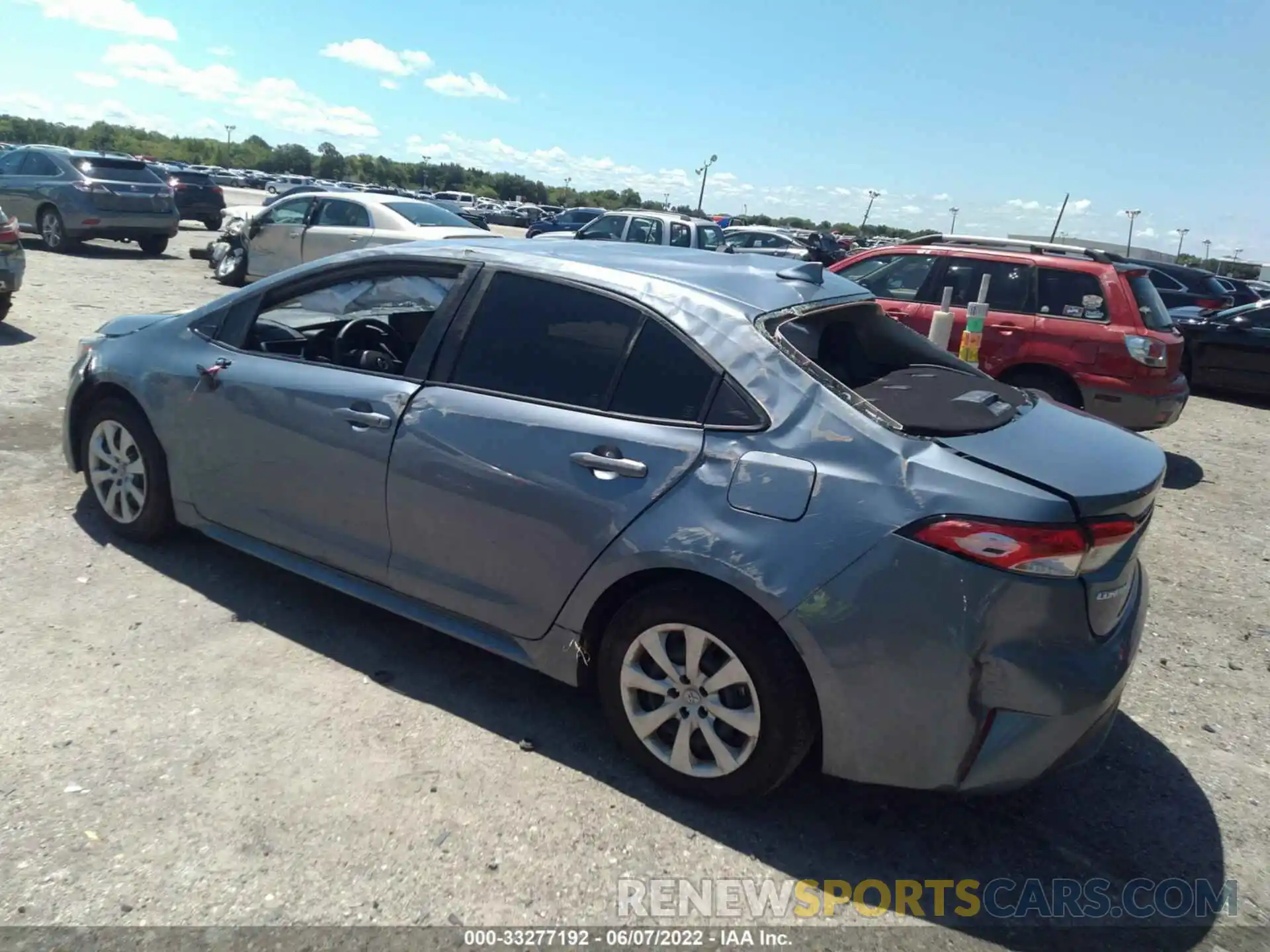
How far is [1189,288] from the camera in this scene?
708 inches

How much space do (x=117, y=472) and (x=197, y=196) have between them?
78.3ft

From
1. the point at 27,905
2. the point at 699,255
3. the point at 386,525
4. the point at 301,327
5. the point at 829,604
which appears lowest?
the point at 27,905

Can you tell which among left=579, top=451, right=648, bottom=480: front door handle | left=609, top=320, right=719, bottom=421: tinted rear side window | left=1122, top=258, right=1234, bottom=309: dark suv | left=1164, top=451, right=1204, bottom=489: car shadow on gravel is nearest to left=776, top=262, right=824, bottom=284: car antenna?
left=609, top=320, right=719, bottom=421: tinted rear side window

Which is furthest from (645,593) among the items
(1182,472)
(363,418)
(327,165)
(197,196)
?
(327,165)

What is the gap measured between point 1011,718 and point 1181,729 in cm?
170

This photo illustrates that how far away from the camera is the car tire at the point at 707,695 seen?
2781 millimetres

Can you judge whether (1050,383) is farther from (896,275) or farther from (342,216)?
(342,216)

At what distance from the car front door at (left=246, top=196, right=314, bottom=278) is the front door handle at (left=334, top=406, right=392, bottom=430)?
410 inches

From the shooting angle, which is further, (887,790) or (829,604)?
(887,790)

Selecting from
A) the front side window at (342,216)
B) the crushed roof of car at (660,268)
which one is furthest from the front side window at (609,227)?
the crushed roof of car at (660,268)

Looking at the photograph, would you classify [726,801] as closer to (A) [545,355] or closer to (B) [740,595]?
(B) [740,595]

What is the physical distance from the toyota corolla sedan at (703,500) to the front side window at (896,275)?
5139 millimetres

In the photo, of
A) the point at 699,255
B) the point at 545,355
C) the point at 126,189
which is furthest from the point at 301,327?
the point at 126,189

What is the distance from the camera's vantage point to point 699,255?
380cm
